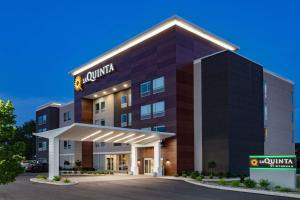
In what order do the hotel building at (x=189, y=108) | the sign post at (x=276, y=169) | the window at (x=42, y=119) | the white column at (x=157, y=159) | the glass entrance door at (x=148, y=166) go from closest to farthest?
the sign post at (x=276, y=169), the hotel building at (x=189, y=108), the white column at (x=157, y=159), the glass entrance door at (x=148, y=166), the window at (x=42, y=119)

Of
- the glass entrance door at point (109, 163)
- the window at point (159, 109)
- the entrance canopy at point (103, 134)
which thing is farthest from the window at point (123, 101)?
the entrance canopy at point (103, 134)

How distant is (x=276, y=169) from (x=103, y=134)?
1861cm

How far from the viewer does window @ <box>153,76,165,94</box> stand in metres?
43.0

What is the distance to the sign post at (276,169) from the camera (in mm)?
25200

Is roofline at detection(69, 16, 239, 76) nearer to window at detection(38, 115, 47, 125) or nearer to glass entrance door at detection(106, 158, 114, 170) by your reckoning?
glass entrance door at detection(106, 158, 114, 170)

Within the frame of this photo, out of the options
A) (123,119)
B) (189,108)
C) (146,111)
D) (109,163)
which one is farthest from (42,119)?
(189,108)

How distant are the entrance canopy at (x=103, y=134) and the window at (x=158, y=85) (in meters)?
6.12

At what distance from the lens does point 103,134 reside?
3803 cm

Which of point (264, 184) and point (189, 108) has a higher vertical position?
point (189, 108)

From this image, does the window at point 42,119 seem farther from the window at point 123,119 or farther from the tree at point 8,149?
the tree at point 8,149

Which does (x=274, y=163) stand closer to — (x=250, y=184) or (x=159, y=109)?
(x=250, y=184)

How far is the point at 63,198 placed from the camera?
20406mm

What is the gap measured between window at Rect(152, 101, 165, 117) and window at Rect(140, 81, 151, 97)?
223cm

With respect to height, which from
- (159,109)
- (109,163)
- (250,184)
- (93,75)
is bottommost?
(109,163)
